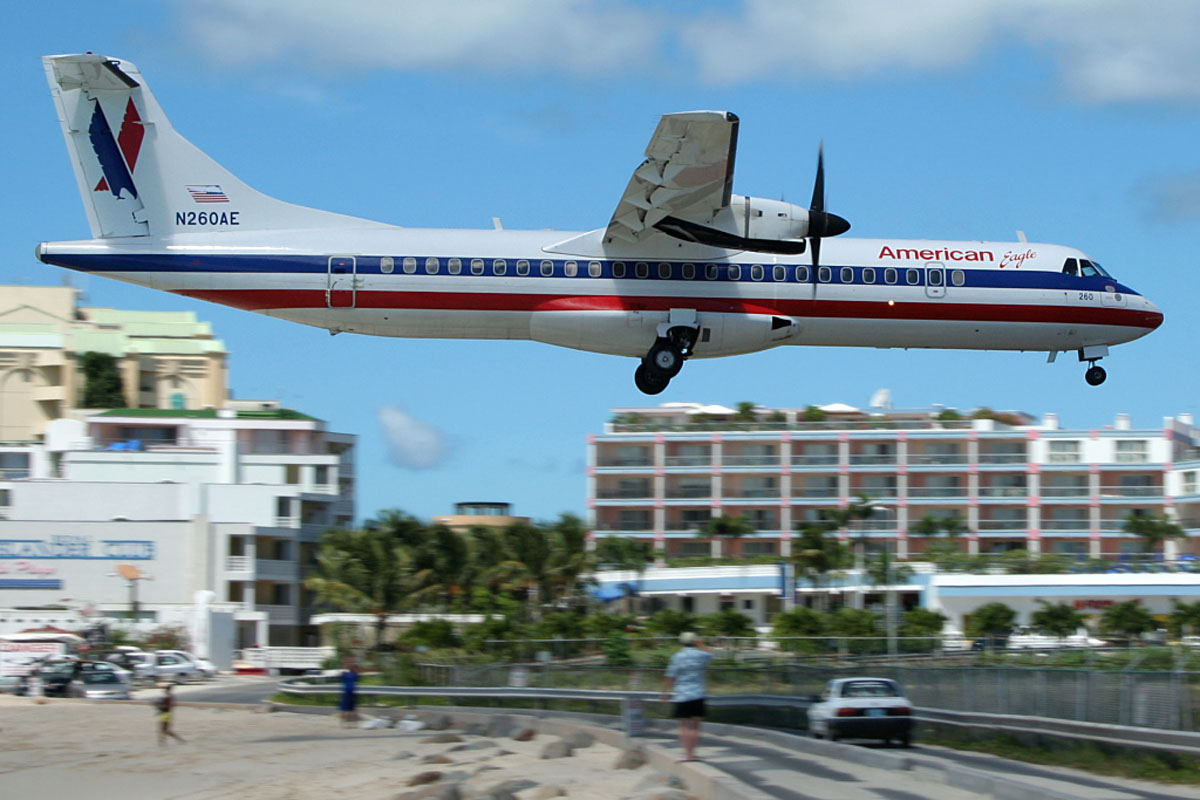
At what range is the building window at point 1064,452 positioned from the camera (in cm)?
7544

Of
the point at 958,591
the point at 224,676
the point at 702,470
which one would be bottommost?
the point at 224,676

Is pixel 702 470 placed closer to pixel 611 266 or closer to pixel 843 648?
pixel 843 648

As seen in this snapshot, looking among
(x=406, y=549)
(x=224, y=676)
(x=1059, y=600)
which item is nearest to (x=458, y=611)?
(x=406, y=549)

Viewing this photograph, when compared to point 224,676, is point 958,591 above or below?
above

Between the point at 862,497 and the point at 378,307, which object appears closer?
the point at 378,307

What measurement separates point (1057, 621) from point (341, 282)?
31.2 meters

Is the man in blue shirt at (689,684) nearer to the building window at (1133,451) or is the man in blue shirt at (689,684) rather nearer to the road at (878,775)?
the road at (878,775)

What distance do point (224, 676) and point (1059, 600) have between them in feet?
103

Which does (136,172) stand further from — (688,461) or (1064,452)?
(1064,452)

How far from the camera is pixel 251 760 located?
26156 millimetres

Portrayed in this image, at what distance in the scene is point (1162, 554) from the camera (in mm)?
71312

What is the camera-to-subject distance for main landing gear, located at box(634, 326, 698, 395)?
2483cm

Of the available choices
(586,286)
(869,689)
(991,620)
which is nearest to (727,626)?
(991,620)

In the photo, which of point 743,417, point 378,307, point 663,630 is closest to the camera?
point 378,307
